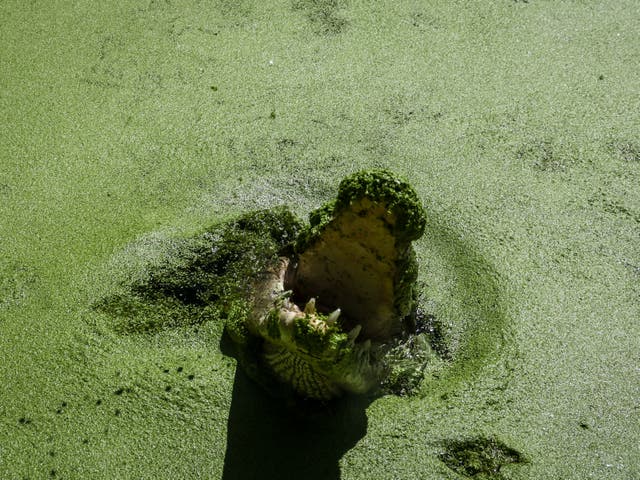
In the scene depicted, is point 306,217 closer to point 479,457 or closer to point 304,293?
point 304,293

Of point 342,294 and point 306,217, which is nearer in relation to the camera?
point 342,294

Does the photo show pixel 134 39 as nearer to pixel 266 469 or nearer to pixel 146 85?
pixel 146 85

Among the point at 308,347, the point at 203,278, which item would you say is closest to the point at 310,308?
the point at 308,347

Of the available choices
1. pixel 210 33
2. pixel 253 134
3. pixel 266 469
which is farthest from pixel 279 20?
pixel 266 469

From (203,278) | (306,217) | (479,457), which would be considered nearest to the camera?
(479,457)

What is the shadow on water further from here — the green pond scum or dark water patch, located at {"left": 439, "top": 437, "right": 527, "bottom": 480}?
dark water patch, located at {"left": 439, "top": 437, "right": 527, "bottom": 480}

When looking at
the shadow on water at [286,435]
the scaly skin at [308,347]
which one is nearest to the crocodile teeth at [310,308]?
the scaly skin at [308,347]
